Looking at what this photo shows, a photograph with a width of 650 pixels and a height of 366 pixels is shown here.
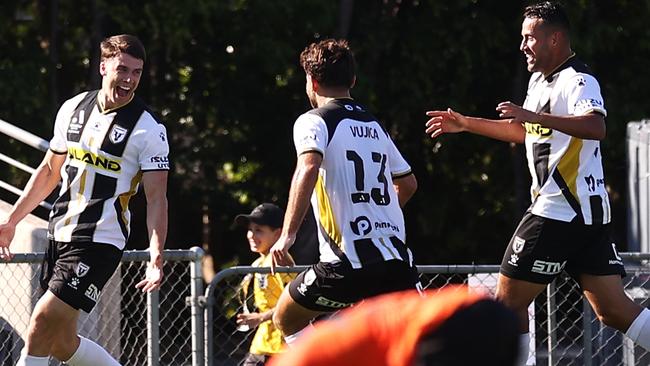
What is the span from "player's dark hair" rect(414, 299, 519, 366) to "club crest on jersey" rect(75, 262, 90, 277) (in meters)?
4.36

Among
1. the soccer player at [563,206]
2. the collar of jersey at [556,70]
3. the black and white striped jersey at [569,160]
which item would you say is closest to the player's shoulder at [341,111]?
the soccer player at [563,206]

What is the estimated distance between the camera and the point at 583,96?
19.4 feet

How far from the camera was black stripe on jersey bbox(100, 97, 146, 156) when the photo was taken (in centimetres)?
626

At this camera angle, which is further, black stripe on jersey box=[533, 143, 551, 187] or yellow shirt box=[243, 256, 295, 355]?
yellow shirt box=[243, 256, 295, 355]

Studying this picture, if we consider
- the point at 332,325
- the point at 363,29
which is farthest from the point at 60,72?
the point at 332,325

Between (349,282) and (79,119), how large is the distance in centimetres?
166

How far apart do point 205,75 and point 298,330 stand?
936 centimetres

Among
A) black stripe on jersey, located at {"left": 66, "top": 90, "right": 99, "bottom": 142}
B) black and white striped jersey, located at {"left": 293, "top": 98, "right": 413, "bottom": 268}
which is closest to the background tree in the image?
black stripe on jersey, located at {"left": 66, "top": 90, "right": 99, "bottom": 142}

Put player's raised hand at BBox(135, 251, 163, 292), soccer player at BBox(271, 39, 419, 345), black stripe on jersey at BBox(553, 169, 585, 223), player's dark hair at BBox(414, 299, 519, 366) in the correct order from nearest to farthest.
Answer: player's dark hair at BBox(414, 299, 519, 366) → soccer player at BBox(271, 39, 419, 345) → black stripe on jersey at BBox(553, 169, 585, 223) → player's raised hand at BBox(135, 251, 163, 292)

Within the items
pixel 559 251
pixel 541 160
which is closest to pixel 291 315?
pixel 559 251

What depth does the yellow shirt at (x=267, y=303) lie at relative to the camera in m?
7.34

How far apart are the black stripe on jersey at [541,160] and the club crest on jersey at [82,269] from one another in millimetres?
2242

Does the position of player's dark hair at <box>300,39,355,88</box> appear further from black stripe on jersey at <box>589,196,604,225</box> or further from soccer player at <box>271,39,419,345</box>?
black stripe on jersey at <box>589,196,604,225</box>

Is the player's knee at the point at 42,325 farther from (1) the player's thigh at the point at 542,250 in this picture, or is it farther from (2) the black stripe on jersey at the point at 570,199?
(2) the black stripe on jersey at the point at 570,199
